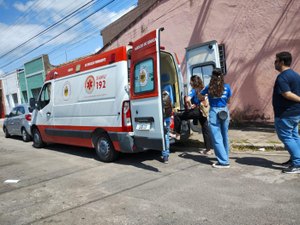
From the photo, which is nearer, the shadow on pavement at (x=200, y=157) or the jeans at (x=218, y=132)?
the jeans at (x=218, y=132)

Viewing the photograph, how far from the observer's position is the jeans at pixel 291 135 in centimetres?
520

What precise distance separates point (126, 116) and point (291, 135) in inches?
122

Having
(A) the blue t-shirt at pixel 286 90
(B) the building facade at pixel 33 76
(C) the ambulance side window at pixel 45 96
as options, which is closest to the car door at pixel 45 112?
(C) the ambulance side window at pixel 45 96

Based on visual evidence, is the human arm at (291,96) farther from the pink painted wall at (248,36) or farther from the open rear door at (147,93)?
the pink painted wall at (248,36)

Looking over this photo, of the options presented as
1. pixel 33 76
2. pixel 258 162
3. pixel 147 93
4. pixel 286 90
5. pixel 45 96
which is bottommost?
pixel 258 162

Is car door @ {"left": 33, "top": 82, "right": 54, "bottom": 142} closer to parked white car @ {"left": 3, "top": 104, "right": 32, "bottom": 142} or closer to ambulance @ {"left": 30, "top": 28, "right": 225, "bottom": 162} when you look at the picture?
ambulance @ {"left": 30, "top": 28, "right": 225, "bottom": 162}

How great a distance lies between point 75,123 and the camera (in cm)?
812

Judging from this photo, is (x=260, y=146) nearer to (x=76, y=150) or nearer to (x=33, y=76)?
(x=76, y=150)

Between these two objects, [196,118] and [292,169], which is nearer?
[292,169]

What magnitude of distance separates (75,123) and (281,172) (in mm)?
4945

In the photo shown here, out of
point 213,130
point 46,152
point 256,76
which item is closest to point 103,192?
point 213,130

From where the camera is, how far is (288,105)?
5.15 meters

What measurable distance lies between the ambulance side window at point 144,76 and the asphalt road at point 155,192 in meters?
1.60

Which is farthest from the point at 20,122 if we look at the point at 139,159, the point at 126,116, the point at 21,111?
the point at 126,116
